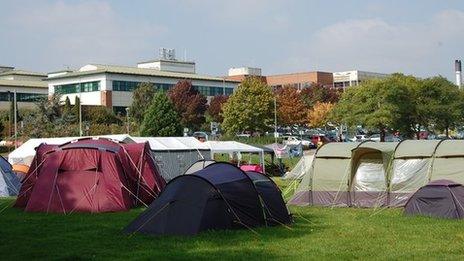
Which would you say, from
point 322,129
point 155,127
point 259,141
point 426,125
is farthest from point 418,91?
point 322,129

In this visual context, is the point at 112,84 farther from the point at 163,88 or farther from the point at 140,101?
the point at 140,101

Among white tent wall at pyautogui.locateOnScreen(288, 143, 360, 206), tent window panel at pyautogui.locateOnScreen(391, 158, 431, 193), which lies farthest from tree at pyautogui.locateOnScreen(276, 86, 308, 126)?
tent window panel at pyautogui.locateOnScreen(391, 158, 431, 193)

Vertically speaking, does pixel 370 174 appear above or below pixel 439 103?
below

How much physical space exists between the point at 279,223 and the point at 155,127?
46133mm

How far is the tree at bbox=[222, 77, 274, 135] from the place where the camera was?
63.5m

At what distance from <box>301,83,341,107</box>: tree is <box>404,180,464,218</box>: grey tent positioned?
234 feet

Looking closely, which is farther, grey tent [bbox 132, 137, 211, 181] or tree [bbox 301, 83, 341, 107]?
tree [bbox 301, 83, 341, 107]

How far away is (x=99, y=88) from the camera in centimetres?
8412

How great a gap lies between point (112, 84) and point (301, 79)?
43.4 metres

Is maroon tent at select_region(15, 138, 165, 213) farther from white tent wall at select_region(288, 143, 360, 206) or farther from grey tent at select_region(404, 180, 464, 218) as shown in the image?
grey tent at select_region(404, 180, 464, 218)

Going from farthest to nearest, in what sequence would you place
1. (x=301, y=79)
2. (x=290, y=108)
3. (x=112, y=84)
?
(x=301, y=79) → (x=112, y=84) → (x=290, y=108)

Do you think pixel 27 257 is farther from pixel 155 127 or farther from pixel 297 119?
pixel 297 119

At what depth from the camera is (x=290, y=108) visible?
7594 cm

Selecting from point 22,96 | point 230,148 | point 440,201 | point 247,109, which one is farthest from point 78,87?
point 440,201
